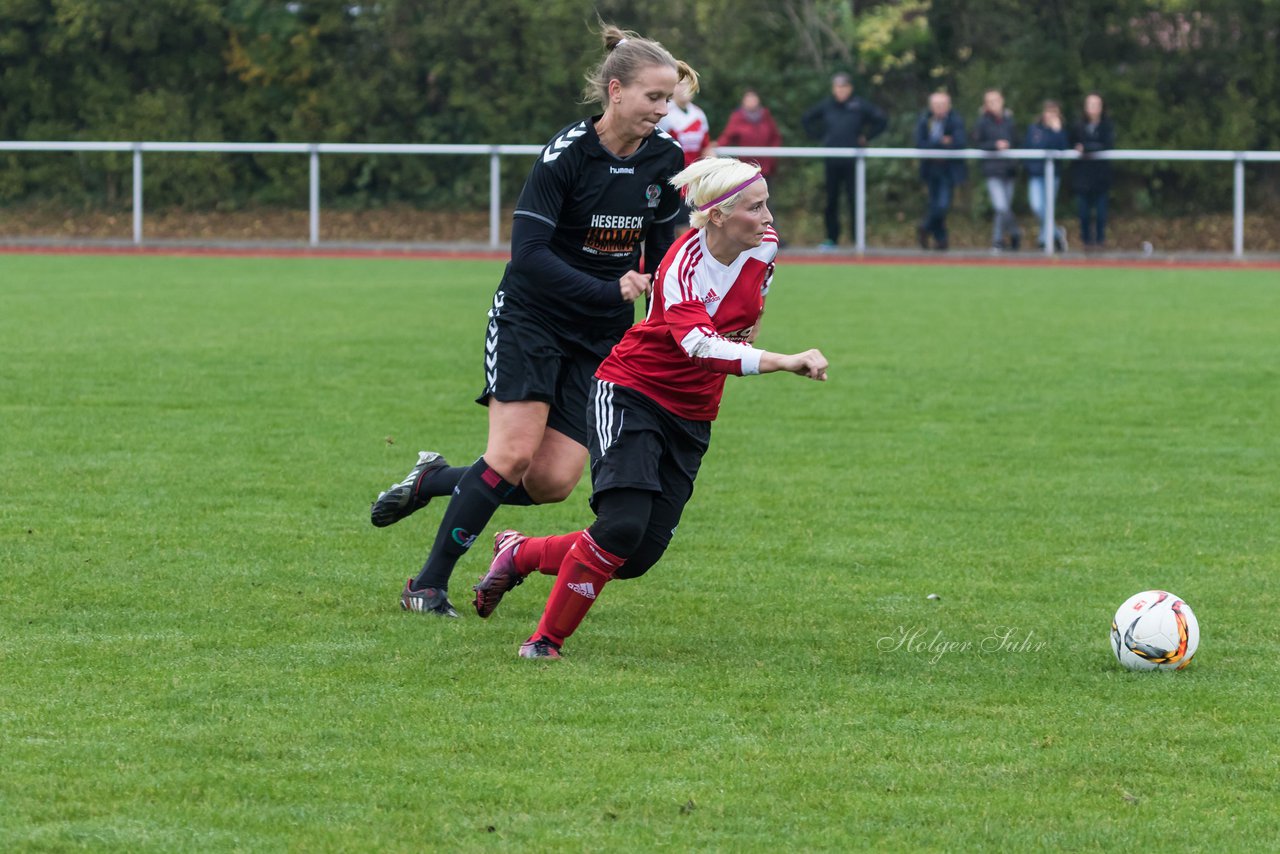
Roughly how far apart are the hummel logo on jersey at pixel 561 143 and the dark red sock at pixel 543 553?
120 cm

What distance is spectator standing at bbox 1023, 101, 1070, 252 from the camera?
24.3 m

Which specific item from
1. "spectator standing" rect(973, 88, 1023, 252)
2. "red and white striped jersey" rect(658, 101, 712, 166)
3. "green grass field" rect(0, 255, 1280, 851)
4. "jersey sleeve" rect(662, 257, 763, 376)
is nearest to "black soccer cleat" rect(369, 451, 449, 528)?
"green grass field" rect(0, 255, 1280, 851)

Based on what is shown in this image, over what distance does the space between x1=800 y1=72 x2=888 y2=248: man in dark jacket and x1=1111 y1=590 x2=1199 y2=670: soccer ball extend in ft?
64.4

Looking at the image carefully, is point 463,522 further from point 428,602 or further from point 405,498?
point 405,498

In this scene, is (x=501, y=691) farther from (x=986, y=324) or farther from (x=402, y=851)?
(x=986, y=324)

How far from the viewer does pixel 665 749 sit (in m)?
4.66

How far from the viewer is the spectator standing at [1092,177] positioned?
24375 mm

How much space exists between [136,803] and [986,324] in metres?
12.7

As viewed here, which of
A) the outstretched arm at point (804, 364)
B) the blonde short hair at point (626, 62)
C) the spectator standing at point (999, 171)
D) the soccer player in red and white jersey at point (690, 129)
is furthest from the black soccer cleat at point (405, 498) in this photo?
the spectator standing at point (999, 171)

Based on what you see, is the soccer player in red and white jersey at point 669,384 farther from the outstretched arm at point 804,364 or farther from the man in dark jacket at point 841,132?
the man in dark jacket at point 841,132

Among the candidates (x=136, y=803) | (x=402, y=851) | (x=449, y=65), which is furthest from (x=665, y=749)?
(x=449, y=65)

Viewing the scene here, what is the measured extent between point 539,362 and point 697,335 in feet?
3.37

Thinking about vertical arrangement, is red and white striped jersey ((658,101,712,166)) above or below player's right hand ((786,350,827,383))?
above

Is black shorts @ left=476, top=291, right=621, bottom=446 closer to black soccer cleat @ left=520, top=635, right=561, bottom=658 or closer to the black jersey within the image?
the black jersey
